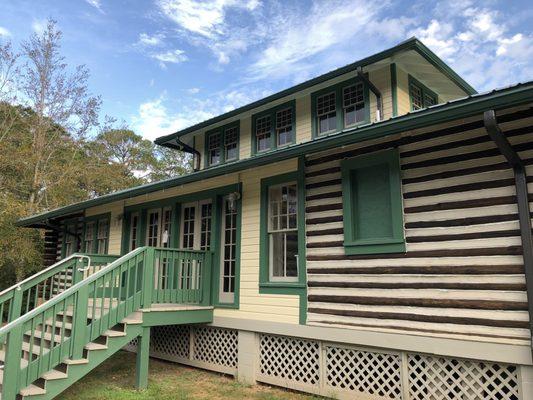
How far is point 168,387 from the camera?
6.74m

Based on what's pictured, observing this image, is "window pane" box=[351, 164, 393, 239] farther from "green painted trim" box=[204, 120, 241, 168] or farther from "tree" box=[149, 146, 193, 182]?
"tree" box=[149, 146, 193, 182]

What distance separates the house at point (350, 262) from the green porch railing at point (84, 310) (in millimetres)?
26

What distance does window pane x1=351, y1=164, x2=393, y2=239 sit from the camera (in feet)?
18.9

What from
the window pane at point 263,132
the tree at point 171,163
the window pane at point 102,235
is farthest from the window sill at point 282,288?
the tree at point 171,163

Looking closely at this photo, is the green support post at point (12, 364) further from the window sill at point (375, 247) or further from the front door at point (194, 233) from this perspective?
the window sill at point (375, 247)

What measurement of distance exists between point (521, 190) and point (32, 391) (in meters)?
6.18

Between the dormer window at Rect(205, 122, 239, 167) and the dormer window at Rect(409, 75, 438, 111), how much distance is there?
170 inches

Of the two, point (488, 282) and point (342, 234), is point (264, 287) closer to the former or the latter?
point (342, 234)

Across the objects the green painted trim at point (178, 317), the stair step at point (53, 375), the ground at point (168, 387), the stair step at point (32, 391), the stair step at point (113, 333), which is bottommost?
the ground at point (168, 387)

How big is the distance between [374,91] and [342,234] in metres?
3.24

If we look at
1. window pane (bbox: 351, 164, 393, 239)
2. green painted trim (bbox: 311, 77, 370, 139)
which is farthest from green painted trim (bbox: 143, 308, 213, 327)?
green painted trim (bbox: 311, 77, 370, 139)

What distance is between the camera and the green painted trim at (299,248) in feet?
21.3

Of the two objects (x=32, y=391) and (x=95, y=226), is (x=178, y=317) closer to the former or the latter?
(x=32, y=391)

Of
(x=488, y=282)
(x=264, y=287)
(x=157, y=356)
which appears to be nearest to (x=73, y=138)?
(x=157, y=356)
